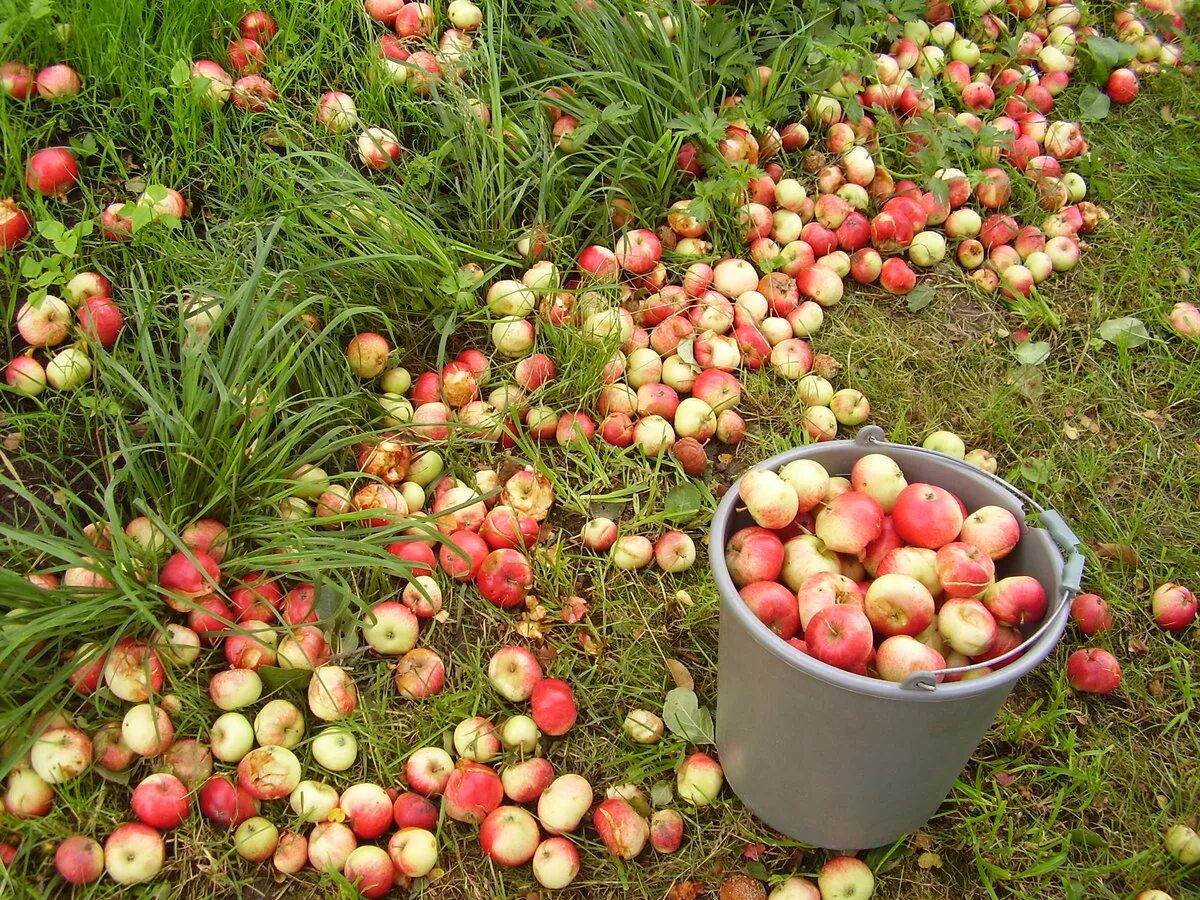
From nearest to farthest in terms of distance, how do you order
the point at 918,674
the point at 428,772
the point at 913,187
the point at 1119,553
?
the point at 918,674 → the point at 428,772 → the point at 1119,553 → the point at 913,187

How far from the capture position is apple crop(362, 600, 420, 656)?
244 cm

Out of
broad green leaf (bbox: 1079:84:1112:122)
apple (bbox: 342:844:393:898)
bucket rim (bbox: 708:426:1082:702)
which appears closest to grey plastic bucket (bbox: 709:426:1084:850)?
bucket rim (bbox: 708:426:1082:702)

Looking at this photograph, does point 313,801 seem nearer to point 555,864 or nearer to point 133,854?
point 133,854

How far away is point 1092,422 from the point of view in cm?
314

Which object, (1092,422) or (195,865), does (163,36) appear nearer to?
(195,865)

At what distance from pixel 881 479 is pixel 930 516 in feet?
0.46

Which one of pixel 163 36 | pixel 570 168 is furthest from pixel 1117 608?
pixel 163 36

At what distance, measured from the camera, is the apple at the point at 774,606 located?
2.00 m

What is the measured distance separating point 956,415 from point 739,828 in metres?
1.53

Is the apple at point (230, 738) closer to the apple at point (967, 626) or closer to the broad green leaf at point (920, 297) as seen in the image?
the apple at point (967, 626)

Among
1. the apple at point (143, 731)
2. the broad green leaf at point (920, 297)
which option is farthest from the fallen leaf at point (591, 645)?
the broad green leaf at point (920, 297)

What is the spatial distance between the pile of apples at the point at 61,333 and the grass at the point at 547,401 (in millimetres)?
61

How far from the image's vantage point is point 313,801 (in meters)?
2.20

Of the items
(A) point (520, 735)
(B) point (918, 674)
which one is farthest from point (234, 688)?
(B) point (918, 674)
